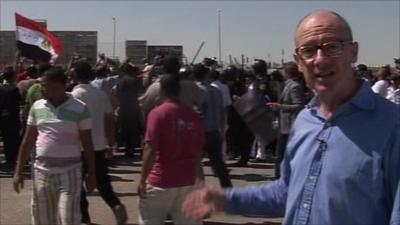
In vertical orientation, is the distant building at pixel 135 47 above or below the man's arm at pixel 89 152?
above

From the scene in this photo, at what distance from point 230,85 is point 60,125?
7.53m

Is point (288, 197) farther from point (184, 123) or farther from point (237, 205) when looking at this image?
point (184, 123)

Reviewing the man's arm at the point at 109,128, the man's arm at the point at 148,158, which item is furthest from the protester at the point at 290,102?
the man's arm at the point at 148,158

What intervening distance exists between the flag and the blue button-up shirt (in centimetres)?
Result: 1366

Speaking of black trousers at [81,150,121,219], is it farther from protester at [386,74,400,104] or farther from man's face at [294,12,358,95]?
protester at [386,74,400,104]

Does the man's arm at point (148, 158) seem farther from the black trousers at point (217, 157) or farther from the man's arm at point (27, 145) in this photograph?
the black trousers at point (217, 157)

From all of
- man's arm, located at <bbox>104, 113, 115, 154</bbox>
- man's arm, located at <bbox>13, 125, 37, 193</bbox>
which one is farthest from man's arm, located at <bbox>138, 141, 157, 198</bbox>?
man's arm, located at <bbox>104, 113, 115, 154</bbox>

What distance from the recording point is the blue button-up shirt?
2107mm

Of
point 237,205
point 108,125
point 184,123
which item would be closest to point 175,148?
point 184,123

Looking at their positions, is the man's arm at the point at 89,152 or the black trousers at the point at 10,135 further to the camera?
the black trousers at the point at 10,135

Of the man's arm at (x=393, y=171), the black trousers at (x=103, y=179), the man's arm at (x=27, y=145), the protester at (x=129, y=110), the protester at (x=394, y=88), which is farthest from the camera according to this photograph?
the protester at (x=129, y=110)

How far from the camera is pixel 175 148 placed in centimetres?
520

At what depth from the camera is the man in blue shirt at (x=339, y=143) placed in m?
2.11

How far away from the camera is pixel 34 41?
15.8 metres
